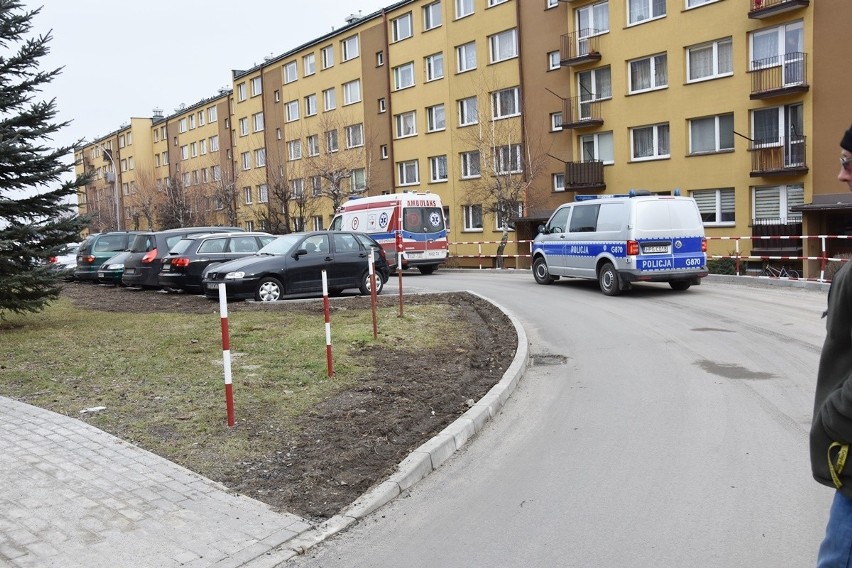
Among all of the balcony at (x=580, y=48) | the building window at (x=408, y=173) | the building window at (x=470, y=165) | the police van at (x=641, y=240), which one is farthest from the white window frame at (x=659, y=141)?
the building window at (x=408, y=173)

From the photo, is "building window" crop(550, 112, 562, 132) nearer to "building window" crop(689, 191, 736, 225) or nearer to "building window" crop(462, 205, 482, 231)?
"building window" crop(462, 205, 482, 231)

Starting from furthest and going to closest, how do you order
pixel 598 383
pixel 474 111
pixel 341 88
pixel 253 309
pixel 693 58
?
pixel 341 88 → pixel 474 111 → pixel 693 58 → pixel 253 309 → pixel 598 383

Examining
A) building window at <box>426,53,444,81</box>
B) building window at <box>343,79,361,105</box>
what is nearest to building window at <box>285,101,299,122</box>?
building window at <box>343,79,361,105</box>

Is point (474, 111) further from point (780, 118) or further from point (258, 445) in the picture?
point (258, 445)

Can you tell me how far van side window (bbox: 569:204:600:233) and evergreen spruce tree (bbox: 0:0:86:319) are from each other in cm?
1060

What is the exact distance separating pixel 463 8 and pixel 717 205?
18.7 metres

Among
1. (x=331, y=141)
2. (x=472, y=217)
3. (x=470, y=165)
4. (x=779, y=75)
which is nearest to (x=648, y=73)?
(x=779, y=75)

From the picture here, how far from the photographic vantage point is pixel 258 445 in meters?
6.18

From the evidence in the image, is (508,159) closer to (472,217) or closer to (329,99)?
(472,217)

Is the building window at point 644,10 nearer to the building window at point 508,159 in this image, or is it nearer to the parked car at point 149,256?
the building window at point 508,159

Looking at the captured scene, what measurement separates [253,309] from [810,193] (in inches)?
776

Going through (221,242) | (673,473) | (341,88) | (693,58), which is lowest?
(673,473)

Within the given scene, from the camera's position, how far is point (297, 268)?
57.8 feet

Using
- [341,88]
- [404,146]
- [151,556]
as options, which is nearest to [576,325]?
[151,556]
